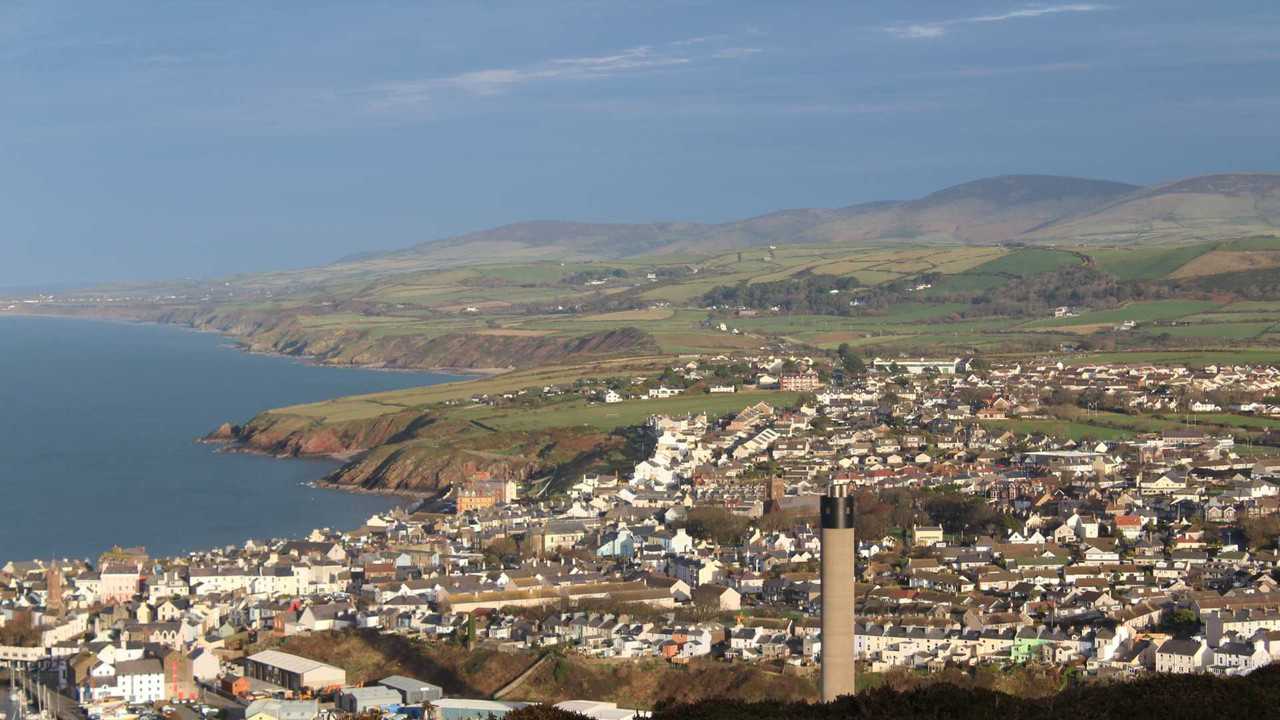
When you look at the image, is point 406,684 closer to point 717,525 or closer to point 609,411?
point 717,525

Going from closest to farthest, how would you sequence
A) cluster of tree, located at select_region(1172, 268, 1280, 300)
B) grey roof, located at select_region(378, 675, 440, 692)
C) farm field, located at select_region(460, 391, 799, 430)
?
grey roof, located at select_region(378, 675, 440, 692), farm field, located at select_region(460, 391, 799, 430), cluster of tree, located at select_region(1172, 268, 1280, 300)

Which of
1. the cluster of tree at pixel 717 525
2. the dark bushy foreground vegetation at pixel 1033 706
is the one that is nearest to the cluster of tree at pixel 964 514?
the cluster of tree at pixel 717 525

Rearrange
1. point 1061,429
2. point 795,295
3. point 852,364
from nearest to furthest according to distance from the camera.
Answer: point 1061,429, point 852,364, point 795,295

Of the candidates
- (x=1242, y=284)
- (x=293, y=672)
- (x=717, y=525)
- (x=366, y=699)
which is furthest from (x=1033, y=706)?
(x=1242, y=284)

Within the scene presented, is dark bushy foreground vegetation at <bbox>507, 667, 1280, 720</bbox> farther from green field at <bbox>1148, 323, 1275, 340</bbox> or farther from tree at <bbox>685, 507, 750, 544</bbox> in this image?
green field at <bbox>1148, 323, 1275, 340</bbox>

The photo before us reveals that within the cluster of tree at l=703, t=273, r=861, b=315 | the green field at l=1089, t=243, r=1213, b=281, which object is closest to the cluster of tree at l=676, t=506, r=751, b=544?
the cluster of tree at l=703, t=273, r=861, b=315

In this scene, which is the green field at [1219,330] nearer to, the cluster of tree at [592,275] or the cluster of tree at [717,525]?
the cluster of tree at [717,525]
